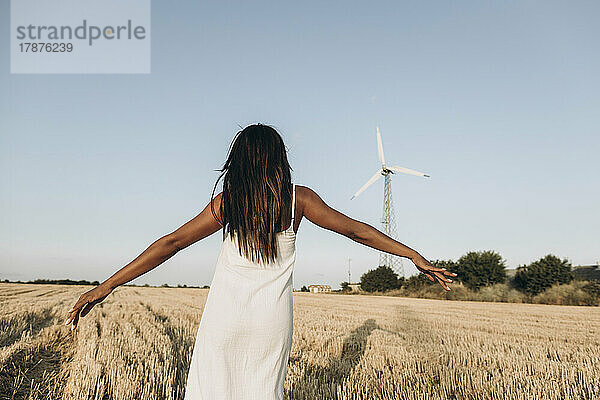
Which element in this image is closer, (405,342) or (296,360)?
(296,360)

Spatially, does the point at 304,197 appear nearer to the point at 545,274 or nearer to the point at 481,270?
the point at 545,274

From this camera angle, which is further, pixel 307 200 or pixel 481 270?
pixel 481 270

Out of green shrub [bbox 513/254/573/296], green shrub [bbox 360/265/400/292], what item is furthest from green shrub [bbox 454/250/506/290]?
green shrub [bbox 360/265/400/292]

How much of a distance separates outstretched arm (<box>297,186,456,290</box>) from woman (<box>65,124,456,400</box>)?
3cm

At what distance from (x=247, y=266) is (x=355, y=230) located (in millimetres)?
721

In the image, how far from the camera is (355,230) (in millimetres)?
3080

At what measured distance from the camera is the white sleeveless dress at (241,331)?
2.73 m

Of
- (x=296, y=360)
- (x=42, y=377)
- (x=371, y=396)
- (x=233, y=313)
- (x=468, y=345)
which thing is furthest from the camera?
(x=468, y=345)

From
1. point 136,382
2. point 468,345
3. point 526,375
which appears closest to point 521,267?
point 468,345

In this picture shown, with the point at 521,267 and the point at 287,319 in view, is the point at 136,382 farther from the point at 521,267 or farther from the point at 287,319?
the point at 521,267

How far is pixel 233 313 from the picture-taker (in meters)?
2.73

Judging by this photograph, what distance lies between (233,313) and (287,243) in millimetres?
496

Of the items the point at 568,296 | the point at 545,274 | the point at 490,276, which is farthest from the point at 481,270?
the point at 568,296

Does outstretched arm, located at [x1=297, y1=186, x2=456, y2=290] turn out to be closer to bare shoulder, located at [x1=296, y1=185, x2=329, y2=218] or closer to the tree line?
bare shoulder, located at [x1=296, y1=185, x2=329, y2=218]
